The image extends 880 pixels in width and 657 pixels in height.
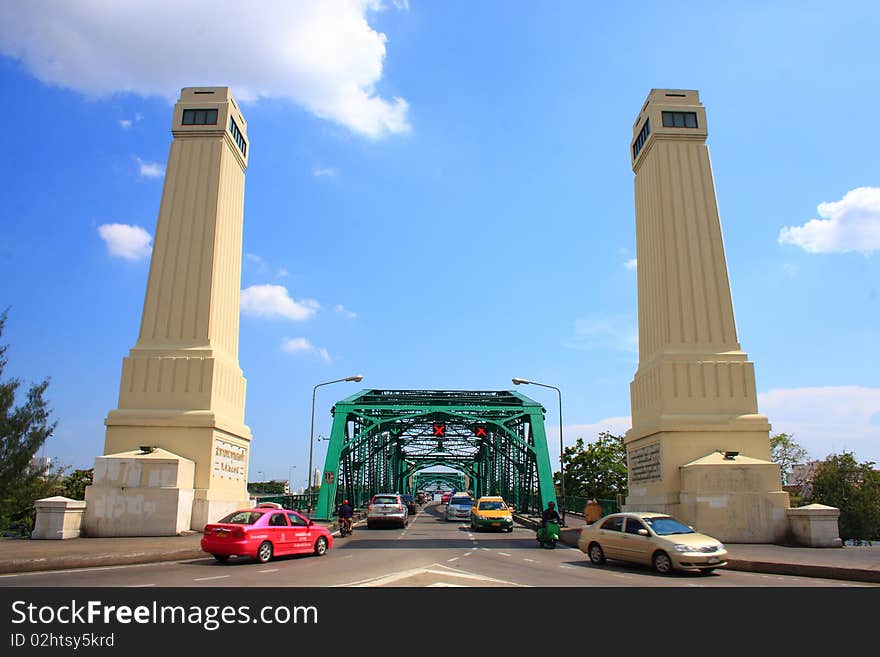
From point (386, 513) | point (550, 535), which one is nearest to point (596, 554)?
point (550, 535)

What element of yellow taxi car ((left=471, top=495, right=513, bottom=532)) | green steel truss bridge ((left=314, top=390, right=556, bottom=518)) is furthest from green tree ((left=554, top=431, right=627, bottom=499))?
yellow taxi car ((left=471, top=495, right=513, bottom=532))

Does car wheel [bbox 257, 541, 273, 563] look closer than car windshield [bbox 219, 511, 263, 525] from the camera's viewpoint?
Yes

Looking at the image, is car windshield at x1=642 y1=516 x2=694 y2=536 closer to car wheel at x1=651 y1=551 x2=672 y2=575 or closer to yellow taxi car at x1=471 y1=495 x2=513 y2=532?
car wheel at x1=651 y1=551 x2=672 y2=575

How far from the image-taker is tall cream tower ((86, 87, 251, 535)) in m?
23.4

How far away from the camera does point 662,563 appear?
48.4ft

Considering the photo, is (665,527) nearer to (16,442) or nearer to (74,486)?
(16,442)

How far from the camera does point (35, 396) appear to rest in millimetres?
25750

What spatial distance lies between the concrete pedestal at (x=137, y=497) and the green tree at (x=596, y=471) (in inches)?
1376

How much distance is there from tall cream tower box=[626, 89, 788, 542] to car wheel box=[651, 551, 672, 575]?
7.37 meters

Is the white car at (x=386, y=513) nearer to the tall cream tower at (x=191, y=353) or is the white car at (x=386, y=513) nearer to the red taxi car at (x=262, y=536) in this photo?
the tall cream tower at (x=191, y=353)
